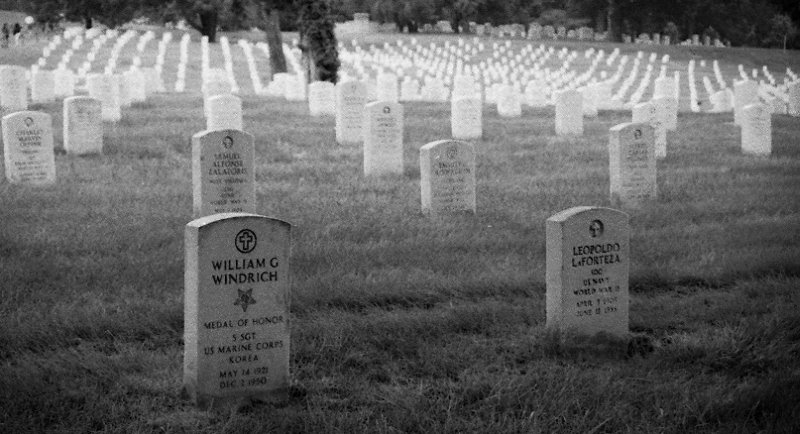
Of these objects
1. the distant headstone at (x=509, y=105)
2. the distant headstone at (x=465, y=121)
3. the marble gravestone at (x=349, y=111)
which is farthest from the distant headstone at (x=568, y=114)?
the marble gravestone at (x=349, y=111)

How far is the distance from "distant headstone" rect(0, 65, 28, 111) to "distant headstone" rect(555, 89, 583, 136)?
9892 millimetres

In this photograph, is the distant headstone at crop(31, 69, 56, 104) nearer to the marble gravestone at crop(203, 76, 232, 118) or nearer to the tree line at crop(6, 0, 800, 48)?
the marble gravestone at crop(203, 76, 232, 118)

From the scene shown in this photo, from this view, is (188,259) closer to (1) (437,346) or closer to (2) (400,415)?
(2) (400,415)

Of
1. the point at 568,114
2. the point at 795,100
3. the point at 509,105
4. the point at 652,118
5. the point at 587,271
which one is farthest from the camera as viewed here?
the point at 795,100

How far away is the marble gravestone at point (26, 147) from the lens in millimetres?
12203

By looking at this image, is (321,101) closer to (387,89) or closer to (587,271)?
(387,89)

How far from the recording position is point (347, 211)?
10.7 metres

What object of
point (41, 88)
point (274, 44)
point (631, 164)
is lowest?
point (631, 164)

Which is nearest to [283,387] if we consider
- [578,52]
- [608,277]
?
[608,277]

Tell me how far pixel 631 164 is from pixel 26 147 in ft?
23.3

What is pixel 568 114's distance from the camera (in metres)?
18.6

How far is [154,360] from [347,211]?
5008mm

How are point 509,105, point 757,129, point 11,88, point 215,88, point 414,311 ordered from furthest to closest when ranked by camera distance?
point 215,88, point 509,105, point 11,88, point 757,129, point 414,311

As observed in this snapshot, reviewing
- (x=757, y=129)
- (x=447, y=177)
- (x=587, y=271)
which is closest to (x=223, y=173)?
(x=447, y=177)
